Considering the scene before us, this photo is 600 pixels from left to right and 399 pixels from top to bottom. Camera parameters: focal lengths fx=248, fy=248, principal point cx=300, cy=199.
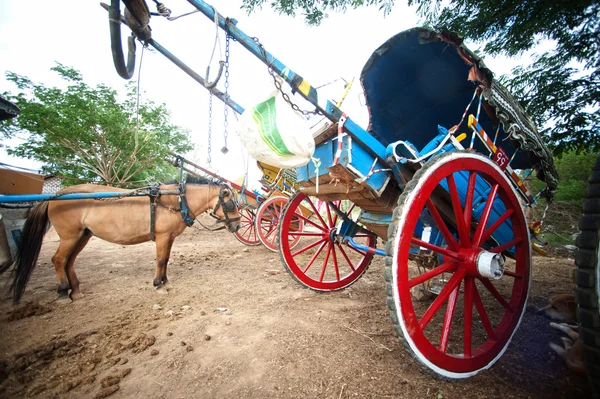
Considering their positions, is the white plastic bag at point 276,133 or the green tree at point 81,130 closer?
the white plastic bag at point 276,133

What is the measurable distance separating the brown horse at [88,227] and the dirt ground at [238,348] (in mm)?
370

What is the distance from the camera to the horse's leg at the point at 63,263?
347 centimetres

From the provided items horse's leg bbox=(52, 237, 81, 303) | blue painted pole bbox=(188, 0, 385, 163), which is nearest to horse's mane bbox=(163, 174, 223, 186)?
horse's leg bbox=(52, 237, 81, 303)

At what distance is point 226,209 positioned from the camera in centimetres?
486

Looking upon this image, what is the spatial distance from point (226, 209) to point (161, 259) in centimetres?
143

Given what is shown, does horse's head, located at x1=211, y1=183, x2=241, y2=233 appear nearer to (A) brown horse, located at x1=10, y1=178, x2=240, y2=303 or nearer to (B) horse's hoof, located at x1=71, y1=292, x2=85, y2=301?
(A) brown horse, located at x1=10, y1=178, x2=240, y2=303

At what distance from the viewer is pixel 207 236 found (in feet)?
31.4

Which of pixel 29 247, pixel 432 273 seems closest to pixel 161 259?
pixel 29 247

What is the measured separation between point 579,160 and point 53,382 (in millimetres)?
13174

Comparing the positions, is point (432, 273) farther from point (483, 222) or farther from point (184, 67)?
point (184, 67)

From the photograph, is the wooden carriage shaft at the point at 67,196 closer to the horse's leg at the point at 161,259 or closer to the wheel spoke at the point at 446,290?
the horse's leg at the point at 161,259

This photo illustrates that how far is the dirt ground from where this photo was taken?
1606 millimetres

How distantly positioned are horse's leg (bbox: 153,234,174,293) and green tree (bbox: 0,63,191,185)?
10524mm

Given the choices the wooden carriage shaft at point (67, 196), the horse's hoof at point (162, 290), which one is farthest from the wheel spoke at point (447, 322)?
the wooden carriage shaft at point (67, 196)
